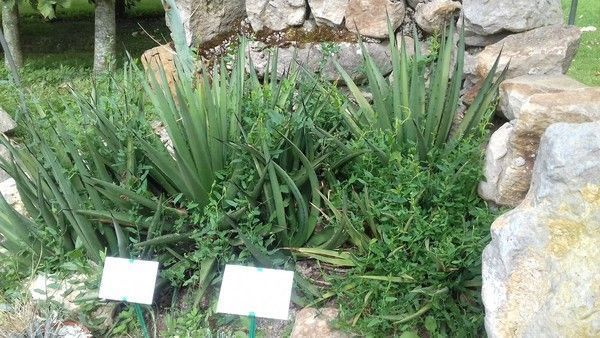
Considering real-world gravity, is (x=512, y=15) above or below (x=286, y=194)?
above

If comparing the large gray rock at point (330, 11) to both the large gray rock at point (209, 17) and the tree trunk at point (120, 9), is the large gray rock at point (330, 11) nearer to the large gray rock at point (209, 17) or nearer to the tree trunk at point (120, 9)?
the large gray rock at point (209, 17)

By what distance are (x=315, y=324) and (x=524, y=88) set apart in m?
1.38

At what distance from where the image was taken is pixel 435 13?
4.66 meters

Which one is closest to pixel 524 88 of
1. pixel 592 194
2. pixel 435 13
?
pixel 592 194

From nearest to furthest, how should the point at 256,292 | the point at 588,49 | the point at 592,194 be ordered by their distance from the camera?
the point at 592,194 < the point at 256,292 < the point at 588,49

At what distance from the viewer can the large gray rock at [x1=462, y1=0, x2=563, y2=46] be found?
13.5 feet

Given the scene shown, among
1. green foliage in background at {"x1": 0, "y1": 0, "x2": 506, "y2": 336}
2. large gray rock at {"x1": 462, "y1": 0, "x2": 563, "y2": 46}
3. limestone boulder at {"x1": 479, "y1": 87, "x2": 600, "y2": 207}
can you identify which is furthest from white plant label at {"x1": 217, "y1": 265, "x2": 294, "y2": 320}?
large gray rock at {"x1": 462, "y1": 0, "x2": 563, "y2": 46}

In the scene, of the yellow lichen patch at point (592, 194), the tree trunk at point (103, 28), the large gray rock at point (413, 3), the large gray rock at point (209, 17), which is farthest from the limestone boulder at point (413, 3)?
the tree trunk at point (103, 28)

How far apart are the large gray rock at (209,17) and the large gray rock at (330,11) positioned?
582 millimetres

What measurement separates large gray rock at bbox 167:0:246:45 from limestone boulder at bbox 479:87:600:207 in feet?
Result: 8.83

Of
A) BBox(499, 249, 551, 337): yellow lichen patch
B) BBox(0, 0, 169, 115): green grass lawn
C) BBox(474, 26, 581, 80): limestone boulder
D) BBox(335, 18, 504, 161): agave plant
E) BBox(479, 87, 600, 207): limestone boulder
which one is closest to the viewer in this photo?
BBox(499, 249, 551, 337): yellow lichen patch

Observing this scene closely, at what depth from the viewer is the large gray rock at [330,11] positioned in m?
4.95

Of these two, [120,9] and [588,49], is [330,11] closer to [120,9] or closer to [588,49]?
[588,49]

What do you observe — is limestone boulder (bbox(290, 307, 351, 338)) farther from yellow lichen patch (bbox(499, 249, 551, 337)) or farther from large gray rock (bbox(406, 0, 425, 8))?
large gray rock (bbox(406, 0, 425, 8))
